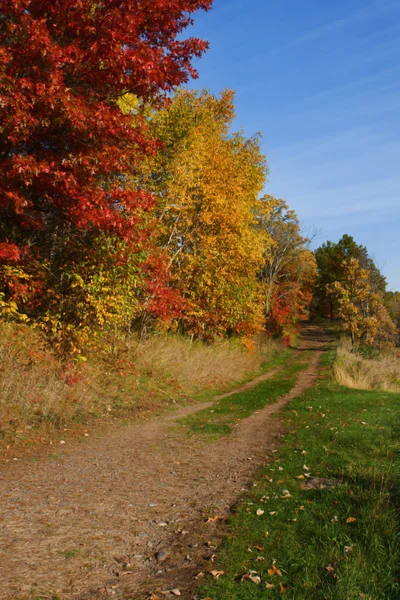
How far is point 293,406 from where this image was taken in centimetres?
1259

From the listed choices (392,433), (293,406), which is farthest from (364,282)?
(392,433)

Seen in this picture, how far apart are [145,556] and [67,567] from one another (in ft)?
2.29

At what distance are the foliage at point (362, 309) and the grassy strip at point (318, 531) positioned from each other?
105 ft

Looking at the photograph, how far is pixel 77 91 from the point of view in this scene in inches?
335

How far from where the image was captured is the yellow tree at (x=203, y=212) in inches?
635

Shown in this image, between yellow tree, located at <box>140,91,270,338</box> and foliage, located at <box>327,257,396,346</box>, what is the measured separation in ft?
63.5

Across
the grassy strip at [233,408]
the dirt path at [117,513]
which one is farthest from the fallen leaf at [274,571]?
the grassy strip at [233,408]

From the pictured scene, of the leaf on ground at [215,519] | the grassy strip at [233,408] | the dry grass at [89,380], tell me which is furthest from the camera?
the grassy strip at [233,408]

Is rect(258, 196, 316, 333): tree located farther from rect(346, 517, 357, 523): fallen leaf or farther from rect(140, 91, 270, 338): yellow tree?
rect(346, 517, 357, 523): fallen leaf

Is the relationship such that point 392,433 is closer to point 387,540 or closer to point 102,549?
point 387,540

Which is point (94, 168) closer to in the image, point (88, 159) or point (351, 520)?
point (88, 159)

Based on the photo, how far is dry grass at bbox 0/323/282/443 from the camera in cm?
844

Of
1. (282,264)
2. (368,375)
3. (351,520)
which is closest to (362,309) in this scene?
(282,264)

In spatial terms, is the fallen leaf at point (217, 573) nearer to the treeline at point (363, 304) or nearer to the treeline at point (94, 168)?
the treeline at point (94, 168)
